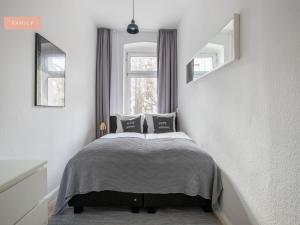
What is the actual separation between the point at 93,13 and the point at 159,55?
137 centimetres

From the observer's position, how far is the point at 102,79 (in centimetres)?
404

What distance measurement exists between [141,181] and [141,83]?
8.67 feet

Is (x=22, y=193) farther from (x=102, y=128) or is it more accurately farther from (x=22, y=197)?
(x=102, y=128)

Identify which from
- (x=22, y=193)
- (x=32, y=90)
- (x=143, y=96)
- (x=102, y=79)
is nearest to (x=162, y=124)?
(x=143, y=96)

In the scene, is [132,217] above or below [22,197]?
below

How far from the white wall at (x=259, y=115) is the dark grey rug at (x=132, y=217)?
248 millimetres

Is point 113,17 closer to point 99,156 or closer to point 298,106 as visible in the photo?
point 99,156

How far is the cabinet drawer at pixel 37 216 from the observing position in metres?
1.05

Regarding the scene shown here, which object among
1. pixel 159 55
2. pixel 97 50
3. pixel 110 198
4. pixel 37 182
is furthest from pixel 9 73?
pixel 159 55

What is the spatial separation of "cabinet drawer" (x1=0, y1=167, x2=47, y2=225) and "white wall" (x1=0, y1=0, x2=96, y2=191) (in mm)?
547

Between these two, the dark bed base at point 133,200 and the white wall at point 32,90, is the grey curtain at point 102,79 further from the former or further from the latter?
the dark bed base at point 133,200

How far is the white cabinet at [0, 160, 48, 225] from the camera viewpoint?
0.91 meters

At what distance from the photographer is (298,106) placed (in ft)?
3.04

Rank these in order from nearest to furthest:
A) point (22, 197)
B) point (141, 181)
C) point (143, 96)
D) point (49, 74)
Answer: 1. point (22, 197)
2. point (141, 181)
3. point (49, 74)
4. point (143, 96)
